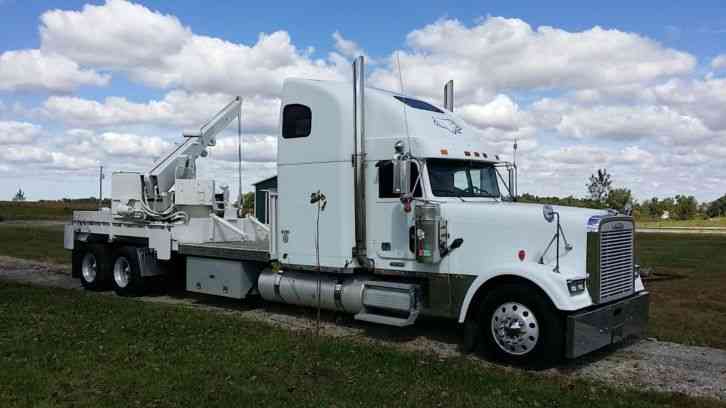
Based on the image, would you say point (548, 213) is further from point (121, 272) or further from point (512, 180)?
point (121, 272)

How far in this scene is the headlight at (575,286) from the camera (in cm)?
745

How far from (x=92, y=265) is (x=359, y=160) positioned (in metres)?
8.11

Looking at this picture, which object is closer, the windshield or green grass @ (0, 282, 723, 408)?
green grass @ (0, 282, 723, 408)

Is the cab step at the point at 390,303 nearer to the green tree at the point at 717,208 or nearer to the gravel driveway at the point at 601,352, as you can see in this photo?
the gravel driveway at the point at 601,352

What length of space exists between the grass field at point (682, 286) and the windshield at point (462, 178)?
336 centimetres

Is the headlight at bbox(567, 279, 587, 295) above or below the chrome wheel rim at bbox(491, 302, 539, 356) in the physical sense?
above

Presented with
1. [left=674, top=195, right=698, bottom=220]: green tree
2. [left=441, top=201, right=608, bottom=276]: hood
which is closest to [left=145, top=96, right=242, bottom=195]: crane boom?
[left=441, top=201, right=608, bottom=276]: hood

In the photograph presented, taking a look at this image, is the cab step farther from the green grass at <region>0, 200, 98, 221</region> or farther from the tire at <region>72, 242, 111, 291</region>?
the green grass at <region>0, 200, 98, 221</region>

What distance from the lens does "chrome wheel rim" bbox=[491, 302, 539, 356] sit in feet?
25.1

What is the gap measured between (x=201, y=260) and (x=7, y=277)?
7.13m

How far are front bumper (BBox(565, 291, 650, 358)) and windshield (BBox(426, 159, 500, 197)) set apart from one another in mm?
2457

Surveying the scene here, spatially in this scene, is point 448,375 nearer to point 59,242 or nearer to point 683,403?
point 683,403

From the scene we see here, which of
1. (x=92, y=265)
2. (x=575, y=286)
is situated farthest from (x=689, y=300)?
(x=92, y=265)

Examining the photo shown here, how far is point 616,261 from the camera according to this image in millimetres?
8055
